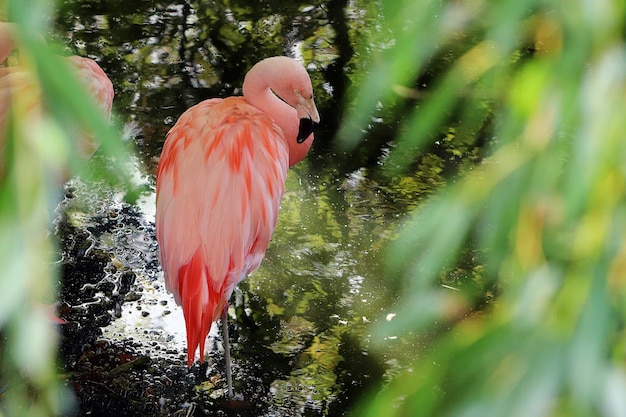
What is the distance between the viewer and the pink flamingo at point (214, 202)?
190cm

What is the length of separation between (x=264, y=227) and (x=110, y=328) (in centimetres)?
57

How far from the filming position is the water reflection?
2.23m

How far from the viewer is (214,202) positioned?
1925mm

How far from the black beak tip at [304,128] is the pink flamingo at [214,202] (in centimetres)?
10

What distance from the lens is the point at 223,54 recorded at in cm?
349

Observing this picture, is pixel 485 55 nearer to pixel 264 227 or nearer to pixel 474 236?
pixel 264 227

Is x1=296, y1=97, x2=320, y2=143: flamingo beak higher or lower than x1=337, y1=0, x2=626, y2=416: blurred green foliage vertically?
lower

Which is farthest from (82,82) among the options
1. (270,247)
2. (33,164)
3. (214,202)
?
(33,164)

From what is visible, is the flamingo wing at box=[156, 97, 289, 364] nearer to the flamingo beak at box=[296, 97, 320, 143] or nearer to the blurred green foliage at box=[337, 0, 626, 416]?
the flamingo beak at box=[296, 97, 320, 143]

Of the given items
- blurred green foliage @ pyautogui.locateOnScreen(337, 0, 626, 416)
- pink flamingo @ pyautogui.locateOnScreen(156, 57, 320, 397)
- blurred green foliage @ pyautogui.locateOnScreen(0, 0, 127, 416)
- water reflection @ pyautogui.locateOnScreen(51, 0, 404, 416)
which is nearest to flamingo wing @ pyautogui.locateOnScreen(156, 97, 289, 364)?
pink flamingo @ pyautogui.locateOnScreen(156, 57, 320, 397)

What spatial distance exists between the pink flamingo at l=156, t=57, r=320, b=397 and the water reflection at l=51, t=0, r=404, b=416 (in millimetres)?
196

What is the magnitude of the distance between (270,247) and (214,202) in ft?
2.32

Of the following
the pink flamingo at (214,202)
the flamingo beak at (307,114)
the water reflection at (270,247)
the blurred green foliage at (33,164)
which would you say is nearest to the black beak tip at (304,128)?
the flamingo beak at (307,114)

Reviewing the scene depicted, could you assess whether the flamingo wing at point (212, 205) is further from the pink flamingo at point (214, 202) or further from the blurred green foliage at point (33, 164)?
the blurred green foliage at point (33, 164)
